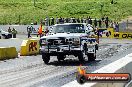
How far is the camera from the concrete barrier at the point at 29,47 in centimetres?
2797

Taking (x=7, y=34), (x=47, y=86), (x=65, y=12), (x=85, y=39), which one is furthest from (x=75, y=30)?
(x=65, y=12)

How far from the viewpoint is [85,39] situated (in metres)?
20.5

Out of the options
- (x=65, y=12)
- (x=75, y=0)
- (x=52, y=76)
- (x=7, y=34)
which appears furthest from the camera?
(x=75, y=0)

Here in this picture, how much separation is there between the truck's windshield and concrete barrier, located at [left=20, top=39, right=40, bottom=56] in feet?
23.2

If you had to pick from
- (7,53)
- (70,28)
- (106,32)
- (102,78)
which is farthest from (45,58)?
(106,32)

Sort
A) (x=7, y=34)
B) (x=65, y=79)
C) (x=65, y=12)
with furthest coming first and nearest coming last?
(x=65, y=12)
(x=7, y=34)
(x=65, y=79)

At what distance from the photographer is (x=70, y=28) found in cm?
2089

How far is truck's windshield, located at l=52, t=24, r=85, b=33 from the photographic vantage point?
2083 cm

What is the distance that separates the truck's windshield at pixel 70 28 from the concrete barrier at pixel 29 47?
708cm

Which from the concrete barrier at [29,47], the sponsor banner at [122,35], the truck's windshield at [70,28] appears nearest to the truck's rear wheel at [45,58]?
the truck's windshield at [70,28]

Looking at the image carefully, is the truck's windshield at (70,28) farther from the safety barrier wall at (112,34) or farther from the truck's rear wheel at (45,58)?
the safety barrier wall at (112,34)

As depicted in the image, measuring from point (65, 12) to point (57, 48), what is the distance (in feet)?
224

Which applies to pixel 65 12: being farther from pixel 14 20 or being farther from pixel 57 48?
pixel 57 48

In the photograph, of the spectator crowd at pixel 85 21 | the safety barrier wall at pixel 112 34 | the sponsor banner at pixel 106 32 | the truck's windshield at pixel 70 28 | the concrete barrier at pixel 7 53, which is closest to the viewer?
the truck's windshield at pixel 70 28
